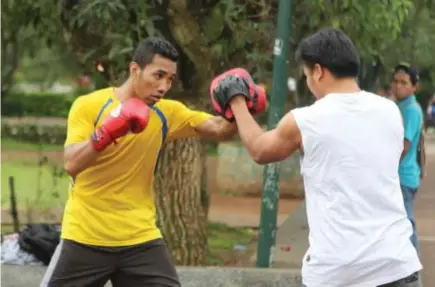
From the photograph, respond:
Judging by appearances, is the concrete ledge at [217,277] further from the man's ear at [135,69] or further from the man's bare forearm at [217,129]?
the man's ear at [135,69]

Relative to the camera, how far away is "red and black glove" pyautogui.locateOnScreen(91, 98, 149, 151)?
4125mm

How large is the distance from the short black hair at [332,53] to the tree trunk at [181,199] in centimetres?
443

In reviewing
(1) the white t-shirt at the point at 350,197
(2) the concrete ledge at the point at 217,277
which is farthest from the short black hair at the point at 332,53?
(2) the concrete ledge at the point at 217,277

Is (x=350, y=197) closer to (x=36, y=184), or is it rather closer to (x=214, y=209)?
(x=214, y=209)

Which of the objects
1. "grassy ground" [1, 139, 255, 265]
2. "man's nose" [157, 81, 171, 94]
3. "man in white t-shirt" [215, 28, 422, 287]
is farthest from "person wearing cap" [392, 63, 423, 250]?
"man in white t-shirt" [215, 28, 422, 287]

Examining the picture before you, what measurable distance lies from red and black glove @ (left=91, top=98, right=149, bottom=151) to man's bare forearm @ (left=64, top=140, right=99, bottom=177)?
43 millimetres

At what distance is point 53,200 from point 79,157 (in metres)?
8.60

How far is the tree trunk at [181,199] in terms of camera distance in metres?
7.86

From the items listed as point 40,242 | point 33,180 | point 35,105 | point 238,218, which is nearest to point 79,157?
point 40,242

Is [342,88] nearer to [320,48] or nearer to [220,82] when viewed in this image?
[320,48]

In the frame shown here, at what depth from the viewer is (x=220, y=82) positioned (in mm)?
4020

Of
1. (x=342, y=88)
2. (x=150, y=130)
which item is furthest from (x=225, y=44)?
(x=342, y=88)

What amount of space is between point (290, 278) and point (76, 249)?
6.51 feet

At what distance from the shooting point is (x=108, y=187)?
14.6ft
